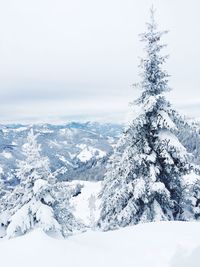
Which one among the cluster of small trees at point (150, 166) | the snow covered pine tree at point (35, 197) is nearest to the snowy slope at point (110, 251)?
the snow covered pine tree at point (35, 197)

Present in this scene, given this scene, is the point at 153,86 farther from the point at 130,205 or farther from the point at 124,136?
the point at 130,205

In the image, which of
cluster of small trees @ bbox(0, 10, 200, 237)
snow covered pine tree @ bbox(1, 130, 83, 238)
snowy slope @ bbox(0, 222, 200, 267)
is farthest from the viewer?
cluster of small trees @ bbox(0, 10, 200, 237)

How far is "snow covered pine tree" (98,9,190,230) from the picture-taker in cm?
1530

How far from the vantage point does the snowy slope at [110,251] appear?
7.21 metres

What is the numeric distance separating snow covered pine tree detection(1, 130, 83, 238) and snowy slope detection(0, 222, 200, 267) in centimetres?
331

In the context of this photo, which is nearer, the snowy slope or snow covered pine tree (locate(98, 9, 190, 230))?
the snowy slope

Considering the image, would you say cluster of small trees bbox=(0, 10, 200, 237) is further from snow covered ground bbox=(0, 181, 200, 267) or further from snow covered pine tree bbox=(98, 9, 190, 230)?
snow covered ground bbox=(0, 181, 200, 267)

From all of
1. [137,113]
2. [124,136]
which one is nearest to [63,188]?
[124,136]

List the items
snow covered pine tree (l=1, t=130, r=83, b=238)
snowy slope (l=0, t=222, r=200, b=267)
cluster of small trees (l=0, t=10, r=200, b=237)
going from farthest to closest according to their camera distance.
A: 1. cluster of small trees (l=0, t=10, r=200, b=237)
2. snow covered pine tree (l=1, t=130, r=83, b=238)
3. snowy slope (l=0, t=222, r=200, b=267)

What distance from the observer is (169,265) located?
291 inches

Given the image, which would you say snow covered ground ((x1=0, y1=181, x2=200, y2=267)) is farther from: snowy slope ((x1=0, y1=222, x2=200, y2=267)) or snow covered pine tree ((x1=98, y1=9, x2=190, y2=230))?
snow covered pine tree ((x1=98, y1=9, x2=190, y2=230))

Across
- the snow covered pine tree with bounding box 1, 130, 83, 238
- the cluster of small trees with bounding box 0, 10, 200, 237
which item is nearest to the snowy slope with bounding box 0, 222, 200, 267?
the snow covered pine tree with bounding box 1, 130, 83, 238

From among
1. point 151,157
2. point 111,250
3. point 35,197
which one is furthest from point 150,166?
point 111,250

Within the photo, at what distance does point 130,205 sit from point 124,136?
316 cm
